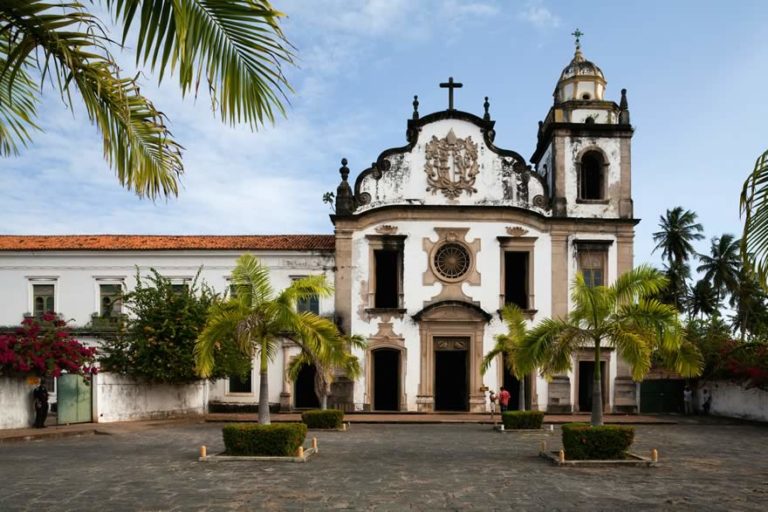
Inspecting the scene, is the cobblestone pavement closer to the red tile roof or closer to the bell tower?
the red tile roof

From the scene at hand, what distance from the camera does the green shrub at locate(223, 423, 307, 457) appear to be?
13812 millimetres

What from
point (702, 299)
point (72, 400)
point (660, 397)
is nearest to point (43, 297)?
point (72, 400)

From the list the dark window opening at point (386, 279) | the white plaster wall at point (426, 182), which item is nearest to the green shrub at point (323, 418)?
the dark window opening at point (386, 279)

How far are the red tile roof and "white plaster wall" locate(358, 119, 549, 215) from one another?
2873 mm

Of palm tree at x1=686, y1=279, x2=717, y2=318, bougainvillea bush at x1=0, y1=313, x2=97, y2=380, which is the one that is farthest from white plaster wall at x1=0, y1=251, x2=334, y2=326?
palm tree at x1=686, y1=279, x2=717, y2=318

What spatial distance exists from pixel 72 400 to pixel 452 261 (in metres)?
14.0

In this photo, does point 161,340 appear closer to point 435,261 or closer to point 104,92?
point 435,261

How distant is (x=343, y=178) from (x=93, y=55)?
2328cm

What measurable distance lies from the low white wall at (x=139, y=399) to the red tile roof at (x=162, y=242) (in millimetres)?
5535

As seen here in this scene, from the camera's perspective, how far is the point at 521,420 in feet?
67.7

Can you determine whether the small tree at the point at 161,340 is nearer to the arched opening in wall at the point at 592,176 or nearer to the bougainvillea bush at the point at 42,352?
the bougainvillea bush at the point at 42,352

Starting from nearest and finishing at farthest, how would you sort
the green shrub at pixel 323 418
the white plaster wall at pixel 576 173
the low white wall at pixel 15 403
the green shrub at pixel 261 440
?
the green shrub at pixel 261 440 → the low white wall at pixel 15 403 → the green shrub at pixel 323 418 → the white plaster wall at pixel 576 173

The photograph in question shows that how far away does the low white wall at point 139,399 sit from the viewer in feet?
70.7

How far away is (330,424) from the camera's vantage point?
20688 millimetres
